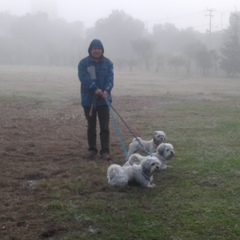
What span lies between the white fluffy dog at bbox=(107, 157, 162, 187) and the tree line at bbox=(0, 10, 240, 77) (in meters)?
55.1

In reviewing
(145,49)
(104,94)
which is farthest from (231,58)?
(104,94)

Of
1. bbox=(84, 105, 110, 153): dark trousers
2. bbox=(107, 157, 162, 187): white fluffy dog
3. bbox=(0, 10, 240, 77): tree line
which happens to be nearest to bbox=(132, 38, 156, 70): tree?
bbox=(0, 10, 240, 77): tree line

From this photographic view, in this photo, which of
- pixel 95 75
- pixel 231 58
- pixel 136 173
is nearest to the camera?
pixel 136 173

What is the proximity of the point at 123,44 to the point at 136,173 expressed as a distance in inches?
3187

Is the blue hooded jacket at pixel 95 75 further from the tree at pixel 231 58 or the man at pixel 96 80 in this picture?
the tree at pixel 231 58

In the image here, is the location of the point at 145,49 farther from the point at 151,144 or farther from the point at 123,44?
the point at 151,144

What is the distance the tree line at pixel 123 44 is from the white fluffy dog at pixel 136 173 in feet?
181

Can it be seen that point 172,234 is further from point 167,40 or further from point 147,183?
point 167,40

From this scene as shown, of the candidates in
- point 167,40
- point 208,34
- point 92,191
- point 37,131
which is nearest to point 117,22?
point 167,40

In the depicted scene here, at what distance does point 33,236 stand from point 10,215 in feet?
2.36

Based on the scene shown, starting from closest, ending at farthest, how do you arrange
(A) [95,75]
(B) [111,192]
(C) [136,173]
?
(B) [111,192]
(C) [136,173]
(A) [95,75]

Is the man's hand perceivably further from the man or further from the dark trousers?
the dark trousers

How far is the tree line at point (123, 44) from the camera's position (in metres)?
65.3

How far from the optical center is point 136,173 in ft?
20.9
